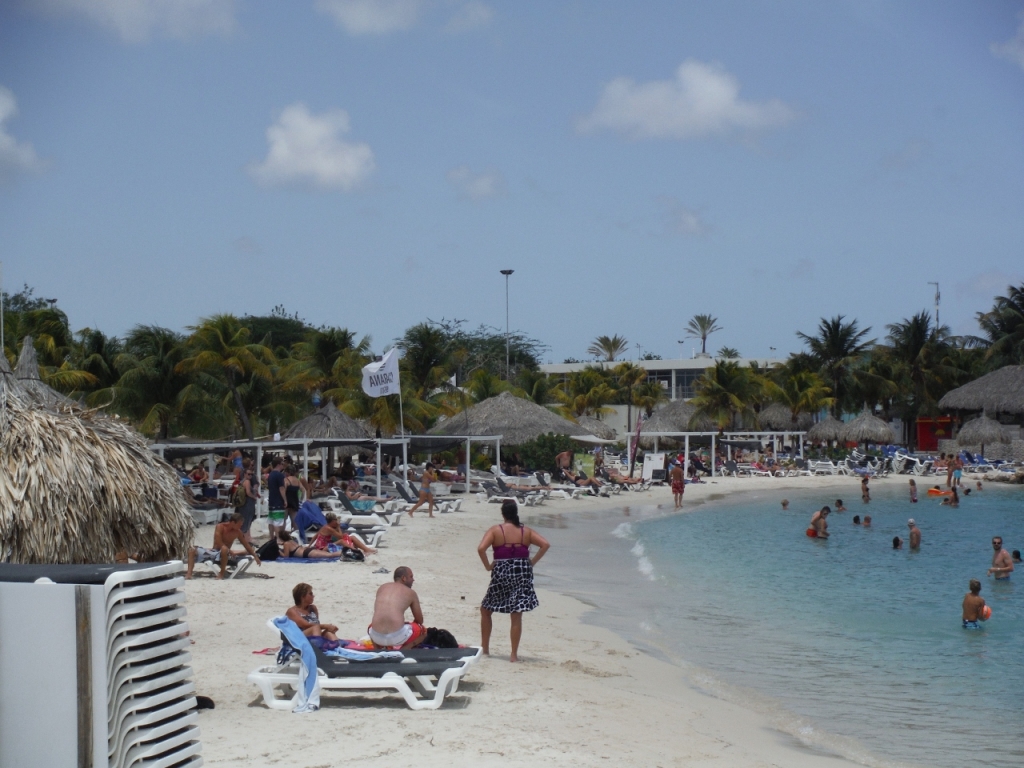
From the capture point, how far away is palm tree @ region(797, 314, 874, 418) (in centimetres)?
5297

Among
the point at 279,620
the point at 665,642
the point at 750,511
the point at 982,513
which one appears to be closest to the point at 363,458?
the point at 750,511

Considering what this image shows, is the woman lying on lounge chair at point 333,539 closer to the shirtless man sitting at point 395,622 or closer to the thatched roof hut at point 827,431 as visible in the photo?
the shirtless man sitting at point 395,622

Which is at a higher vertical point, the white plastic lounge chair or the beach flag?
the beach flag

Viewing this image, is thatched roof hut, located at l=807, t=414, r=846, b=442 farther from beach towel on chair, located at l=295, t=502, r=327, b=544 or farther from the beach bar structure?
beach towel on chair, located at l=295, t=502, r=327, b=544

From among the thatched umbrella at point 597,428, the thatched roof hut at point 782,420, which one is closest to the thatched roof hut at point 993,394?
the thatched roof hut at point 782,420

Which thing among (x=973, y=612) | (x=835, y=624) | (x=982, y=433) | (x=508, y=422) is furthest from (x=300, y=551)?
(x=982, y=433)

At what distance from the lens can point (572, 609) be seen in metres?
12.8

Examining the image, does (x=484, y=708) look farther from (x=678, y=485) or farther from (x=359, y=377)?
(x=359, y=377)

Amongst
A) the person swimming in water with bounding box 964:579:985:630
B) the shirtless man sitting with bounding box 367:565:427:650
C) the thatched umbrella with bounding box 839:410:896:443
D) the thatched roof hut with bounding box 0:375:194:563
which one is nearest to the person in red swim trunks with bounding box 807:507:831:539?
the person swimming in water with bounding box 964:579:985:630

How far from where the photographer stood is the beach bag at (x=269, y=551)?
533 inches

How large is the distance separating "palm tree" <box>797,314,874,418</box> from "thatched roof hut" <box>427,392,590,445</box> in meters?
23.9

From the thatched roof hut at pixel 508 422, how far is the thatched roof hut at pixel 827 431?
19325 mm

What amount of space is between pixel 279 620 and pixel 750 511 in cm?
2426

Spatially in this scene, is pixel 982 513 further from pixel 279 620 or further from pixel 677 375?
pixel 677 375
